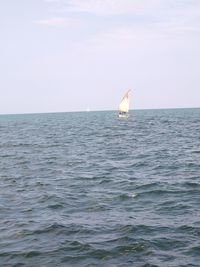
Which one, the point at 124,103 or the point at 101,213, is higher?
the point at 124,103

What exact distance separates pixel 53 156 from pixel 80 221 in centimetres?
1950

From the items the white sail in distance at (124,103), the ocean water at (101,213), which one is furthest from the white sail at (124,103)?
the ocean water at (101,213)

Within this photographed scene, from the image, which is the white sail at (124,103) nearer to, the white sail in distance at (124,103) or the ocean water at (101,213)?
the white sail in distance at (124,103)

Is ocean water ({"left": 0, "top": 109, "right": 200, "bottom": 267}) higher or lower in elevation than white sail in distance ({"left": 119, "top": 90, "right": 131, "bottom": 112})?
lower

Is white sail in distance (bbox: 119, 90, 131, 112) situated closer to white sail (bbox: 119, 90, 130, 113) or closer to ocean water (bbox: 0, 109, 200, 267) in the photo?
white sail (bbox: 119, 90, 130, 113)

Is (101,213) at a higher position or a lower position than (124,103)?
lower

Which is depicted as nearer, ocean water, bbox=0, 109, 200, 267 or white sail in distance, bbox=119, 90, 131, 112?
ocean water, bbox=0, 109, 200, 267

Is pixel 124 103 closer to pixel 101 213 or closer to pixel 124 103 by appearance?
pixel 124 103

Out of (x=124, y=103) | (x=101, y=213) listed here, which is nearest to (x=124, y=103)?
(x=124, y=103)

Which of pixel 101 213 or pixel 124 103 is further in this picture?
pixel 124 103

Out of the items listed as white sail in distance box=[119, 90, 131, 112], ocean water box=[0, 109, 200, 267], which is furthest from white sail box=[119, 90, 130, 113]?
ocean water box=[0, 109, 200, 267]

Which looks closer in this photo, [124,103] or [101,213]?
[101,213]

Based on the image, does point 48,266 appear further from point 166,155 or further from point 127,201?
point 166,155

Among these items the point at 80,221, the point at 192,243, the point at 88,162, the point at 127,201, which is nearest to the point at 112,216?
the point at 80,221
